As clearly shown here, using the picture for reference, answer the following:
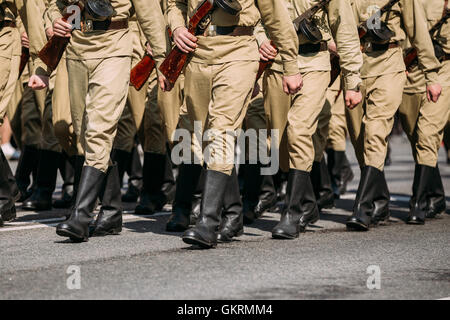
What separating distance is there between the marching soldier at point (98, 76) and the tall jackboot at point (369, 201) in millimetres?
1931

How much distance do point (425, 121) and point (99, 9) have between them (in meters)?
3.25

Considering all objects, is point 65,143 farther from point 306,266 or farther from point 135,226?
point 306,266

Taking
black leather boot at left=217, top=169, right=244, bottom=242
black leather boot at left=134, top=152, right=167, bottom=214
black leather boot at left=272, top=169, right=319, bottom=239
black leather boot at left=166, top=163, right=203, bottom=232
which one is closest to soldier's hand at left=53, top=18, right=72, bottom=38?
black leather boot at left=166, top=163, right=203, bottom=232

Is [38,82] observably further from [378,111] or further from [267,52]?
[378,111]

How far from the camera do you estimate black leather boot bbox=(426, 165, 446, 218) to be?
9102mm

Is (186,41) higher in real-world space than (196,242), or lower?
higher

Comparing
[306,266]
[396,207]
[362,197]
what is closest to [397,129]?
[396,207]

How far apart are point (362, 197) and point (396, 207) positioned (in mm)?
2004

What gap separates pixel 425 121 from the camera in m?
8.97

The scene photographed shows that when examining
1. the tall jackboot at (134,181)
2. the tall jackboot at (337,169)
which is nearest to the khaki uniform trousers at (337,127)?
the tall jackboot at (337,169)

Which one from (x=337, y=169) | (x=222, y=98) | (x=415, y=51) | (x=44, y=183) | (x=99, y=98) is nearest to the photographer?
(x=222, y=98)

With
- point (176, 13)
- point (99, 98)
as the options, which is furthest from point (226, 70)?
point (99, 98)

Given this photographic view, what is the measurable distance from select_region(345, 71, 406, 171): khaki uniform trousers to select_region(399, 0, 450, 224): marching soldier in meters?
0.72
